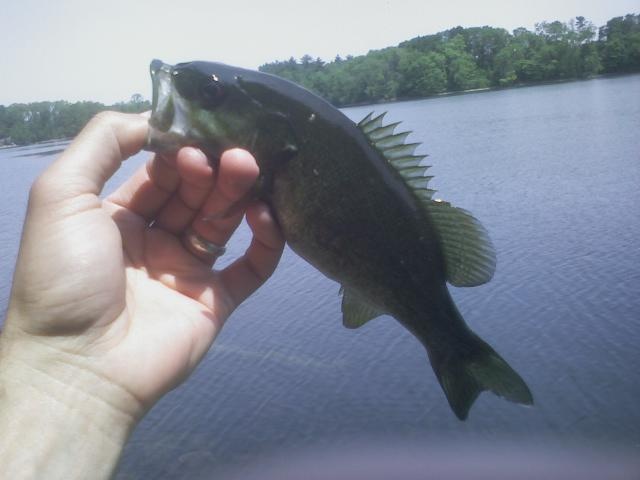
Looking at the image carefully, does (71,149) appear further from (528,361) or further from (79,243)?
(528,361)

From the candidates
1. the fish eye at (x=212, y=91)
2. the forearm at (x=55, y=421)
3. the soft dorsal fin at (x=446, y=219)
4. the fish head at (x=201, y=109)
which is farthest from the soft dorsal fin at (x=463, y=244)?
the forearm at (x=55, y=421)

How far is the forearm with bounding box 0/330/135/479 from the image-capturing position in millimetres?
2695

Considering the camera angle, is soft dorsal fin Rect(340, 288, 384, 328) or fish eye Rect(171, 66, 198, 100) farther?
soft dorsal fin Rect(340, 288, 384, 328)

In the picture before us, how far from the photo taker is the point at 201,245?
3.79 meters

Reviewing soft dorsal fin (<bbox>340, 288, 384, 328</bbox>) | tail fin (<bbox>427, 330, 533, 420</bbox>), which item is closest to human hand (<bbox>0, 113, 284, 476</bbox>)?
soft dorsal fin (<bbox>340, 288, 384, 328</bbox>)

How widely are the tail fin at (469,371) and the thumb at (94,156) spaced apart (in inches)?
79.5

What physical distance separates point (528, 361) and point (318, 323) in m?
5.31

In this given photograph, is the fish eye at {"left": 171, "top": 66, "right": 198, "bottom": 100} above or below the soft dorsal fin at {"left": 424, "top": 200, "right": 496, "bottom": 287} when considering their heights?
above

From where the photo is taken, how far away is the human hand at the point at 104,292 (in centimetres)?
301

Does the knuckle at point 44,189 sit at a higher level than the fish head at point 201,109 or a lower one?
lower

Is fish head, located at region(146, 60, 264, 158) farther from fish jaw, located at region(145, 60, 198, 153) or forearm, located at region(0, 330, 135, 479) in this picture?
forearm, located at region(0, 330, 135, 479)

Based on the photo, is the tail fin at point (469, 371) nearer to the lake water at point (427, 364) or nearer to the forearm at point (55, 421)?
the forearm at point (55, 421)

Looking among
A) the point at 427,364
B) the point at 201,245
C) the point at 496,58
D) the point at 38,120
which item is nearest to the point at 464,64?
the point at 496,58

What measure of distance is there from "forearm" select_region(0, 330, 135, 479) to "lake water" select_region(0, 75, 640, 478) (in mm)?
9563
